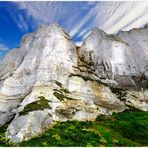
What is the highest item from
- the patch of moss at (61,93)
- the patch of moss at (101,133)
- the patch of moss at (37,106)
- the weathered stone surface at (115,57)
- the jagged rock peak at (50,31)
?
the jagged rock peak at (50,31)

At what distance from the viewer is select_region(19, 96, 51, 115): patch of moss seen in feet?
189

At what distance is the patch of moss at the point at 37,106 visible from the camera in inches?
2268

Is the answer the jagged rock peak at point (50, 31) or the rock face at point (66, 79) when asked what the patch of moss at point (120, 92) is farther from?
the jagged rock peak at point (50, 31)

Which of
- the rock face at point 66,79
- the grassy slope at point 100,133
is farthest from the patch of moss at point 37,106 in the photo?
the grassy slope at point 100,133

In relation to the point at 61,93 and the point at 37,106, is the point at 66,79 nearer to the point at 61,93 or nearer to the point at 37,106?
the point at 61,93

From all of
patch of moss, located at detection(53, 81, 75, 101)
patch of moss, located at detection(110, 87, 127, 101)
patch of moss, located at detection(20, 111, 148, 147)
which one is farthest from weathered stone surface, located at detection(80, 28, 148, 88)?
patch of moss, located at detection(20, 111, 148, 147)

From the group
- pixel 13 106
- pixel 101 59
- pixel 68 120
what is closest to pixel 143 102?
pixel 101 59

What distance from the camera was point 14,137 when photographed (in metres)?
53.4

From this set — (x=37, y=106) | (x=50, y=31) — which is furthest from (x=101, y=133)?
(x=50, y=31)

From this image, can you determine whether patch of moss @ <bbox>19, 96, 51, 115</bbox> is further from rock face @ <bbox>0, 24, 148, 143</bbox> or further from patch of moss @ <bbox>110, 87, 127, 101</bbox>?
patch of moss @ <bbox>110, 87, 127, 101</bbox>

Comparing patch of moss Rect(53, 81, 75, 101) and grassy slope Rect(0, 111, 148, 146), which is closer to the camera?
grassy slope Rect(0, 111, 148, 146)

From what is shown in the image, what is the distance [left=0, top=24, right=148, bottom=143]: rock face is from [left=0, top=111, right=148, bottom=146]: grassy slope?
6.08ft

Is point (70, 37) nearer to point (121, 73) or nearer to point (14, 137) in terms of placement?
point (121, 73)

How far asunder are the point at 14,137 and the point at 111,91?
19.4 metres
